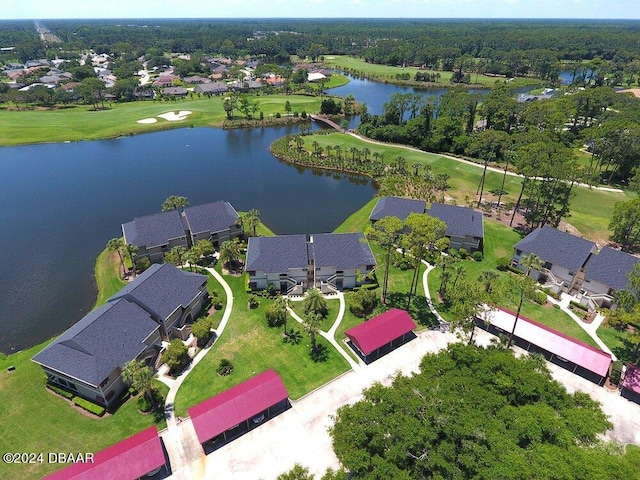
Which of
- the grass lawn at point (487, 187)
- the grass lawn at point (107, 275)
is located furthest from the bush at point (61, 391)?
the grass lawn at point (487, 187)

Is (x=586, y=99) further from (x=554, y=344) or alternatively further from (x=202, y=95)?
(x=202, y=95)

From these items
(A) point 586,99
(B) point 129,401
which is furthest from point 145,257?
(A) point 586,99

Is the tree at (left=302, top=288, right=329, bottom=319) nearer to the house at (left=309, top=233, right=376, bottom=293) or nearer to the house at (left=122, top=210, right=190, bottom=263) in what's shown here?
the house at (left=309, top=233, right=376, bottom=293)

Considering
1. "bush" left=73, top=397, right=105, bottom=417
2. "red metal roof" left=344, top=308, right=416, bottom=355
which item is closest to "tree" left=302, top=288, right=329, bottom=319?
"red metal roof" left=344, top=308, right=416, bottom=355

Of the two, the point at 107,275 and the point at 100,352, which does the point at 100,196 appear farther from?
the point at 100,352

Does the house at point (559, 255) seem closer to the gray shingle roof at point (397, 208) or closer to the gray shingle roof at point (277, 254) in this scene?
the gray shingle roof at point (397, 208)

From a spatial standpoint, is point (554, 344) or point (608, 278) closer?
point (554, 344)
